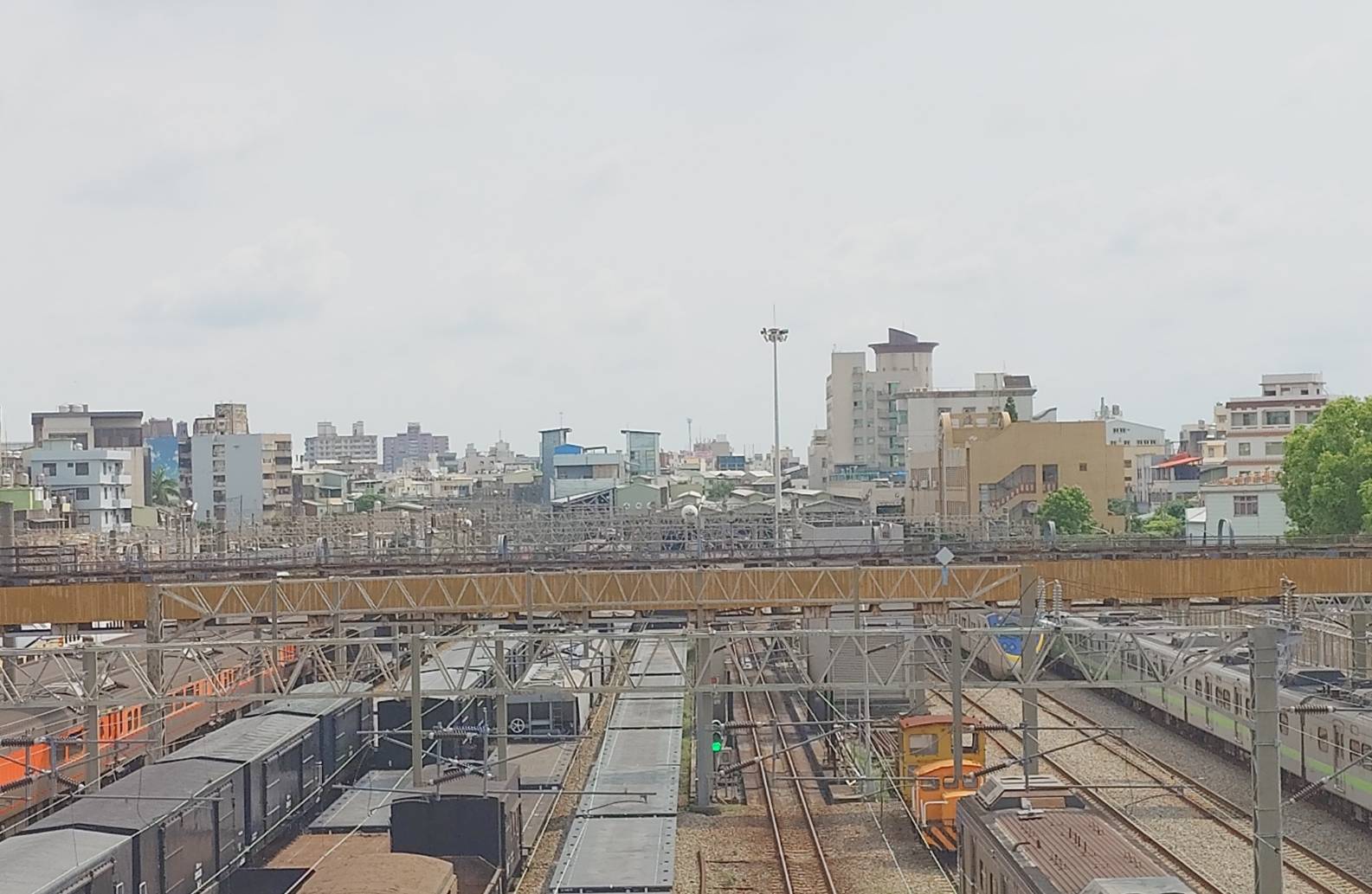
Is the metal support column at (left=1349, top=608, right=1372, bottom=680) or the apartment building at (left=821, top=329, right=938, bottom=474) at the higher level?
the apartment building at (left=821, top=329, right=938, bottom=474)

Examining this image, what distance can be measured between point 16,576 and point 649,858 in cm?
2317

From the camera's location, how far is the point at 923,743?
23.5 metres

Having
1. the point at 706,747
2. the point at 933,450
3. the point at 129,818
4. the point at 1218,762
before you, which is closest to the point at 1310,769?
the point at 1218,762

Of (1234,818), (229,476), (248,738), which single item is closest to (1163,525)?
(1234,818)

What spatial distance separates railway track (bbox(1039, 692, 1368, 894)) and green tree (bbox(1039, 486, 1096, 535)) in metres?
29.8

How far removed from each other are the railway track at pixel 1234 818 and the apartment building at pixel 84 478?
57657 millimetres

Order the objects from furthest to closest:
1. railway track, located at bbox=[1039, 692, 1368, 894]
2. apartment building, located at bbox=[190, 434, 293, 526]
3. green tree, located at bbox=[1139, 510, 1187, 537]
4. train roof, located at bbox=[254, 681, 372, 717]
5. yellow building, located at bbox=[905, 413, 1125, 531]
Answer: apartment building, located at bbox=[190, 434, 293, 526], yellow building, located at bbox=[905, 413, 1125, 531], green tree, located at bbox=[1139, 510, 1187, 537], train roof, located at bbox=[254, 681, 372, 717], railway track, located at bbox=[1039, 692, 1368, 894]

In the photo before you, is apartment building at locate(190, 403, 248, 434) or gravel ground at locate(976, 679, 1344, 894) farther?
apartment building at locate(190, 403, 248, 434)

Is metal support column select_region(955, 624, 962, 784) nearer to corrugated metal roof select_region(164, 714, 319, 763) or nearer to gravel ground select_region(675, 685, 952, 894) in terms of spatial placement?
gravel ground select_region(675, 685, 952, 894)

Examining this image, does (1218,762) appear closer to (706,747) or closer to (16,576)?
(706,747)

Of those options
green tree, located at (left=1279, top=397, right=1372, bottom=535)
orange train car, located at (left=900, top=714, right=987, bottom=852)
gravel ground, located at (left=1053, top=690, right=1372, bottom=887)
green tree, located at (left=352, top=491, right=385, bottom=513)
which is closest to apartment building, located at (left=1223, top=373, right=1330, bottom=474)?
green tree, located at (left=1279, top=397, right=1372, bottom=535)

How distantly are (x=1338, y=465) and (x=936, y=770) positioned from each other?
86.5 feet

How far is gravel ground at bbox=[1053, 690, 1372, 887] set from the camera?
20.8 meters

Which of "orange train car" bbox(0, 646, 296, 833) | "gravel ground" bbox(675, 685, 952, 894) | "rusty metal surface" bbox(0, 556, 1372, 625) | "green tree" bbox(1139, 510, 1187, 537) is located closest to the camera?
"gravel ground" bbox(675, 685, 952, 894)
